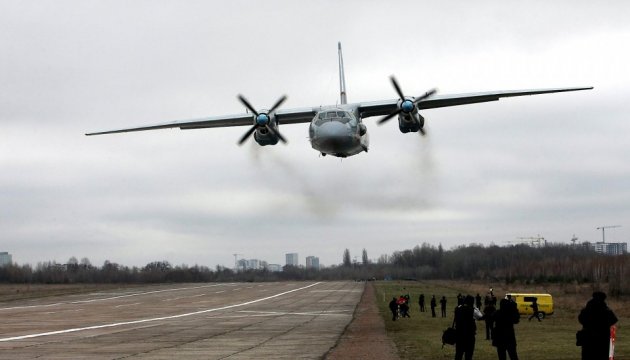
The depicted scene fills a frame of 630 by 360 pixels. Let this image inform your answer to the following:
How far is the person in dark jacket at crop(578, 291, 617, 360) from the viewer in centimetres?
1358

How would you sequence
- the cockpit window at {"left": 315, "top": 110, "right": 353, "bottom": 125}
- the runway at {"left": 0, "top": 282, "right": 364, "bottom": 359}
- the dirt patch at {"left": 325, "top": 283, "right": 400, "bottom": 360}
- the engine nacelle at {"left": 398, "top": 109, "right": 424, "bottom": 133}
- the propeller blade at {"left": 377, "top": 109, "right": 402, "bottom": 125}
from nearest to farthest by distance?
the dirt patch at {"left": 325, "top": 283, "right": 400, "bottom": 360}
the runway at {"left": 0, "top": 282, "right": 364, "bottom": 359}
the cockpit window at {"left": 315, "top": 110, "right": 353, "bottom": 125}
the engine nacelle at {"left": 398, "top": 109, "right": 424, "bottom": 133}
the propeller blade at {"left": 377, "top": 109, "right": 402, "bottom": 125}

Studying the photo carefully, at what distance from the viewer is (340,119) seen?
3869 centimetres

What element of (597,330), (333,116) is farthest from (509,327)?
(333,116)

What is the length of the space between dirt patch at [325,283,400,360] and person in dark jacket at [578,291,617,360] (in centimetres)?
1032

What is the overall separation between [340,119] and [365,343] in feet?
44.5

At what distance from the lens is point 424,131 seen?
4275 cm

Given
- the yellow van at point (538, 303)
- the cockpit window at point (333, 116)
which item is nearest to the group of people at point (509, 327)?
the cockpit window at point (333, 116)

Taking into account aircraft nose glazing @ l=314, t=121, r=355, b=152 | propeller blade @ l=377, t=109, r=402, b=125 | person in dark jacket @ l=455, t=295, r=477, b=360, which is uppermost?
propeller blade @ l=377, t=109, r=402, b=125

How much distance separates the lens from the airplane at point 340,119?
38531mm

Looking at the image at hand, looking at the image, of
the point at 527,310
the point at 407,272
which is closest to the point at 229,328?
the point at 527,310

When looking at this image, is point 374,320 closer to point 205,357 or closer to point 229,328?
point 229,328

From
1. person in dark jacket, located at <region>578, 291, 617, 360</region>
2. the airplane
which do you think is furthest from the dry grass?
person in dark jacket, located at <region>578, 291, 617, 360</region>

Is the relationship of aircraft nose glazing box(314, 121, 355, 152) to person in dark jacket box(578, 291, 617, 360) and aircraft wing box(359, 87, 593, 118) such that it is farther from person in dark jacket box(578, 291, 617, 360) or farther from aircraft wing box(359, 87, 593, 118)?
person in dark jacket box(578, 291, 617, 360)

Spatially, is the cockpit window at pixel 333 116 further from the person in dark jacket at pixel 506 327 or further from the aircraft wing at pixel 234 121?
the person in dark jacket at pixel 506 327
